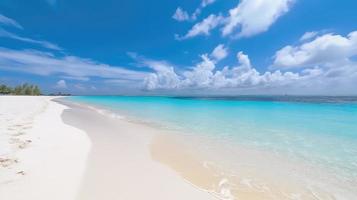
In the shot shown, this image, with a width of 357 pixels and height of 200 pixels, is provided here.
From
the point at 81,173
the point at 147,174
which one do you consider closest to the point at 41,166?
the point at 81,173

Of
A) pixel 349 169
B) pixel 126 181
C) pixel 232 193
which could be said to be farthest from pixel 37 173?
pixel 349 169

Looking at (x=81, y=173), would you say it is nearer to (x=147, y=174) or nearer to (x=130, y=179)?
(x=130, y=179)

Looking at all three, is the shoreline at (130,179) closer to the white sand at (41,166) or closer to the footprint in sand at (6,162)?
the white sand at (41,166)

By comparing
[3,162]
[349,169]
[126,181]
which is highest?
[3,162]

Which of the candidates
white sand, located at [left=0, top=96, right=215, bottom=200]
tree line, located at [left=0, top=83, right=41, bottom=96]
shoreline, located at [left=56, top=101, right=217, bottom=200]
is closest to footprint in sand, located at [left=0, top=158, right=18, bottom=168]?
white sand, located at [left=0, top=96, right=215, bottom=200]

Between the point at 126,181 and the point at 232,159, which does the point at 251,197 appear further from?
the point at 126,181

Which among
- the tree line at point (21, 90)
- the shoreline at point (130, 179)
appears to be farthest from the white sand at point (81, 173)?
the tree line at point (21, 90)

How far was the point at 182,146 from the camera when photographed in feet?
25.2

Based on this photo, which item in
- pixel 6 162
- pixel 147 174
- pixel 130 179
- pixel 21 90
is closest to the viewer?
pixel 130 179

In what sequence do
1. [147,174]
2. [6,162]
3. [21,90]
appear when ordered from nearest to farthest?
1. [6,162]
2. [147,174]
3. [21,90]

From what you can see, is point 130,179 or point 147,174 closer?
point 130,179

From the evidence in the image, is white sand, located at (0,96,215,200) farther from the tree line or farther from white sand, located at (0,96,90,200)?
the tree line

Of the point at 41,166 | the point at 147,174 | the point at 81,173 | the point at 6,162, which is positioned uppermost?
the point at 6,162

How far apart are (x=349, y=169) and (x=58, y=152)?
881 cm
